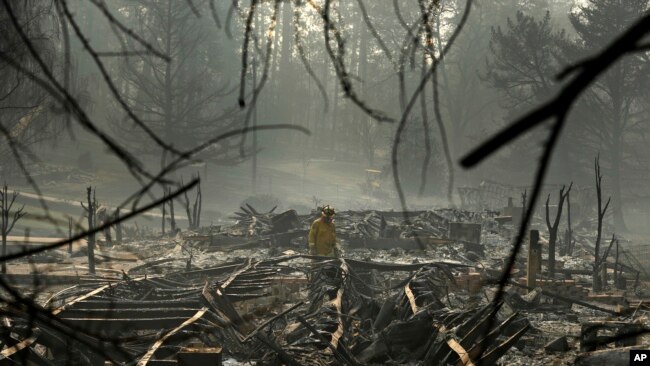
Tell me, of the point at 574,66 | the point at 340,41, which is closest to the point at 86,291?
the point at 340,41

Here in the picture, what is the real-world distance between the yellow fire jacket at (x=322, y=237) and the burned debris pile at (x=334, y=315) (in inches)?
10.1

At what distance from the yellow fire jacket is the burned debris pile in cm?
26

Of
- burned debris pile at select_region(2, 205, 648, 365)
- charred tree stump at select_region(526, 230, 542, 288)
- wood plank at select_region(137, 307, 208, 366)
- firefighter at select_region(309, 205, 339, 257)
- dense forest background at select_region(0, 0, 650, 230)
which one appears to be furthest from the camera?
dense forest background at select_region(0, 0, 650, 230)

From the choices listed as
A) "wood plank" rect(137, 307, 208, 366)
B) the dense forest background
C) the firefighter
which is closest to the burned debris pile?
"wood plank" rect(137, 307, 208, 366)

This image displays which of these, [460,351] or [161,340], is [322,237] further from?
[161,340]

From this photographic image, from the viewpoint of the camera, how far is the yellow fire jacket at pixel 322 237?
45.9 ft

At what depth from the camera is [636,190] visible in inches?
1655

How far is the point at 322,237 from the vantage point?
14.1 meters

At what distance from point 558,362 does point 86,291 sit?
21.2 ft

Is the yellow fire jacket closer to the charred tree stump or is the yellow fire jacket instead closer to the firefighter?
the firefighter

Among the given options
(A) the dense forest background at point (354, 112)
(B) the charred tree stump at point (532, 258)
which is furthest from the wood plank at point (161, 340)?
(A) the dense forest background at point (354, 112)

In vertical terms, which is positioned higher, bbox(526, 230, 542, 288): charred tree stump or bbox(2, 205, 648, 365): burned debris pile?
bbox(526, 230, 542, 288): charred tree stump

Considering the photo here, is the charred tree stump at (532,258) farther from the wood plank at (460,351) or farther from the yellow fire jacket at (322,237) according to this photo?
the wood plank at (460,351)

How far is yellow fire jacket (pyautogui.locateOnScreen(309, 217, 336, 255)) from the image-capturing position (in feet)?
45.9
